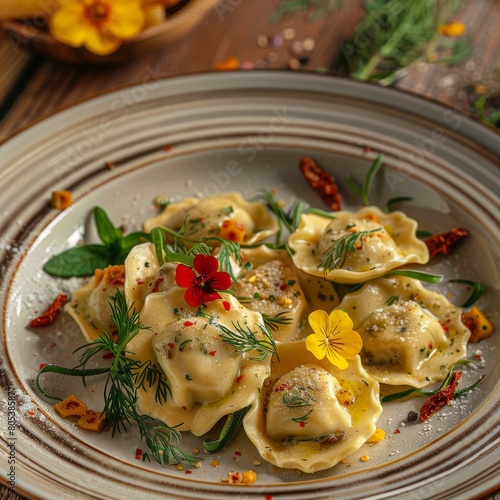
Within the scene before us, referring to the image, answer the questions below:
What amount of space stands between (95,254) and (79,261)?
99 mm

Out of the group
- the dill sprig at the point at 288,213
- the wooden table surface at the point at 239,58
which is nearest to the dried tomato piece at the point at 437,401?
the dill sprig at the point at 288,213

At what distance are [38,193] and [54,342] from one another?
3.35 feet

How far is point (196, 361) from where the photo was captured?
11.2 feet

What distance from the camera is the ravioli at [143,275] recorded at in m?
3.77

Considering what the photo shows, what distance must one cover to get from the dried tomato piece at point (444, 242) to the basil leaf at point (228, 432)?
59.8 inches

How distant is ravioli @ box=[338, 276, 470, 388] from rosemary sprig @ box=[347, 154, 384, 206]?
2.44ft

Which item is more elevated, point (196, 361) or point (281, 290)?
point (281, 290)

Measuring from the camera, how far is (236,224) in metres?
4.34

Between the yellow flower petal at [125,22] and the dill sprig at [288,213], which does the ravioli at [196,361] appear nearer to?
the dill sprig at [288,213]

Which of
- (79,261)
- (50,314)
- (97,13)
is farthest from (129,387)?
(97,13)

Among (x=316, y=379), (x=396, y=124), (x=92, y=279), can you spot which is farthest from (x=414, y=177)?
(x=92, y=279)

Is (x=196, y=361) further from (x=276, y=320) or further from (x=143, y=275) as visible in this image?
(x=143, y=275)

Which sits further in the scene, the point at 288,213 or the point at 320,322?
the point at 288,213

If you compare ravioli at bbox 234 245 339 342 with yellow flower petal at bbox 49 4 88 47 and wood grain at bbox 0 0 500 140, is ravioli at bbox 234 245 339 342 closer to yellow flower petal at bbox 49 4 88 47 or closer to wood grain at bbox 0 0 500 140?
wood grain at bbox 0 0 500 140
